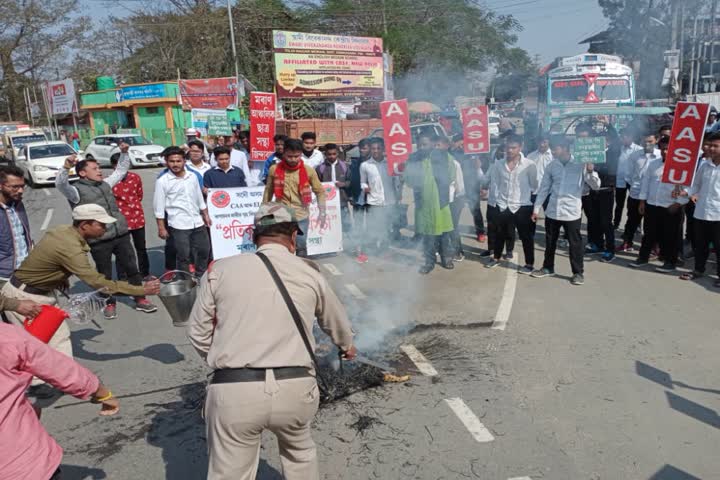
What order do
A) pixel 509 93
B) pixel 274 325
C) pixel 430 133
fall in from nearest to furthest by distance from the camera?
pixel 274 325 → pixel 430 133 → pixel 509 93

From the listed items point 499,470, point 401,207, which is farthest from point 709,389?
point 401,207

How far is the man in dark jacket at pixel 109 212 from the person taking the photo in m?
5.94

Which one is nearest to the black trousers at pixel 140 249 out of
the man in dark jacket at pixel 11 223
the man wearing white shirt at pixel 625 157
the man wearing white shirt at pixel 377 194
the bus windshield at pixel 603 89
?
the man in dark jacket at pixel 11 223

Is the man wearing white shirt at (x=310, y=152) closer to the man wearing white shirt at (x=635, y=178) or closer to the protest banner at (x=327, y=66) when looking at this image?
the man wearing white shirt at (x=635, y=178)

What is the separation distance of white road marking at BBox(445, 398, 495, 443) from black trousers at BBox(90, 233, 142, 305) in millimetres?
4025

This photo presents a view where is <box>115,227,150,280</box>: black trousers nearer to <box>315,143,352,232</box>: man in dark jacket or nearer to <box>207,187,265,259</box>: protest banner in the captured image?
<box>207,187,265,259</box>: protest banner

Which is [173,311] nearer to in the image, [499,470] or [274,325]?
[274,325]

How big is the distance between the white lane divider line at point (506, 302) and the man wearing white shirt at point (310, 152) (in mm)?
3295

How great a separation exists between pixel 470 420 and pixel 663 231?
5014mm

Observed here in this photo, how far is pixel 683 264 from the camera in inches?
293

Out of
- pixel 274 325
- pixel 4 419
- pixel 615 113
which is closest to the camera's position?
pixel 4 419

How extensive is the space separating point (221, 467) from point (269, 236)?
1.03 m

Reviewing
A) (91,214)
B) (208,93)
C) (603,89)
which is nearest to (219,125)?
(91,214)

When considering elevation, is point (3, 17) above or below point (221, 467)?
above
